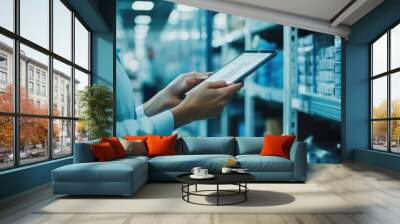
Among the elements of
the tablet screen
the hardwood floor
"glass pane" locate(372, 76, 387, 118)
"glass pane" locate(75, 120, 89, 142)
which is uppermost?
the tablet screen

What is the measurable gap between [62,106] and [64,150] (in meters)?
0.82

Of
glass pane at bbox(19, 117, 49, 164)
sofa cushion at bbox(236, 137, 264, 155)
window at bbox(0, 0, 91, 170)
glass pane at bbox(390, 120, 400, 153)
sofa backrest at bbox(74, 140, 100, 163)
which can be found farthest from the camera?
glass pane at bbox(390, 120, 400, 153)

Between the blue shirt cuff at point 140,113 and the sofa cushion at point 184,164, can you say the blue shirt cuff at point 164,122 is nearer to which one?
the blue shirt cuff at point 140,113

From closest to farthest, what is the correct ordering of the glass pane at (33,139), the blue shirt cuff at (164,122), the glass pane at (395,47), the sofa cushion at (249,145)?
the glass pane at (33,139), the sofa cushion at (249,145), the glass pane at (395,47), the blue shirt cuff at (164,122)

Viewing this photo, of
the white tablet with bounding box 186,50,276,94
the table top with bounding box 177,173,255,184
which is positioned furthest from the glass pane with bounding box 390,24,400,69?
the table top with bounding box 177,173,255,184

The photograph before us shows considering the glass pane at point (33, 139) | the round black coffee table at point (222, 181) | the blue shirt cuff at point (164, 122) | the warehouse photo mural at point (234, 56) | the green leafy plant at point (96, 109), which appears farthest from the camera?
the warehouse photo mural at point (234, 56)

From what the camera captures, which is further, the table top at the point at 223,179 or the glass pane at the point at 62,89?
the glass pane at the point at 62,89

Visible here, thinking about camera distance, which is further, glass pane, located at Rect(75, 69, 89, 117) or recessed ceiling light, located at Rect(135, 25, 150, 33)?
recessed ceiling light, located at Rect(135, 25, 150, 33)

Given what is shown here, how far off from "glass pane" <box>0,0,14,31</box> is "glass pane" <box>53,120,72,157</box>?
194 centimetres

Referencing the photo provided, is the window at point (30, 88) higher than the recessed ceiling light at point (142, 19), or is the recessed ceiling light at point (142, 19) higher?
the recessed ceiling light at point (142, 19)

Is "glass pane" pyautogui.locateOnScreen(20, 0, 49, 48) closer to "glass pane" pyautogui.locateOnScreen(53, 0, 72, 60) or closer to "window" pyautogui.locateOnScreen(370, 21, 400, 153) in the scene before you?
"glass pane" pyautogui.locateOnScreen(53, 0, 72, 60)

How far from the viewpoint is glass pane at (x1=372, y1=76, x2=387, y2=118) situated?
336 inches

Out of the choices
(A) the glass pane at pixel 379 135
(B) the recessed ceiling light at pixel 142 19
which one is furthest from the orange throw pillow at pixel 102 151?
(A) the glass pane at pixel 379 135

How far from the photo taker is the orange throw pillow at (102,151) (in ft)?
18.6
